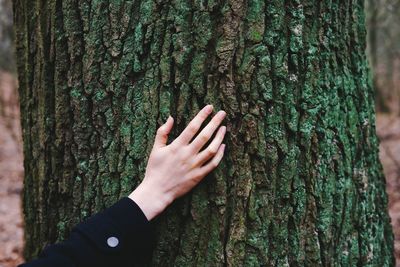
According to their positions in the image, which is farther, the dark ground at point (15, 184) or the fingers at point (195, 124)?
the dark ground at point (15, 184)

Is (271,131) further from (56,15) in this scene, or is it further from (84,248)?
(56,15)

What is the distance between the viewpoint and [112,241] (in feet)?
5.39

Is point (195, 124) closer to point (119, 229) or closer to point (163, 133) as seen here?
point (163, 133)

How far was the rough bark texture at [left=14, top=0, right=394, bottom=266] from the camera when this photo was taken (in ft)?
5.46

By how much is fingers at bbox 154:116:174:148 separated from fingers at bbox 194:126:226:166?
14cm

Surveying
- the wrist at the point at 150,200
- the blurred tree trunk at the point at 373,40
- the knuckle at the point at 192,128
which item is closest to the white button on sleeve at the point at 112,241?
the wrist at the point at 150,200

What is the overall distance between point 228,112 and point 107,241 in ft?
2.08

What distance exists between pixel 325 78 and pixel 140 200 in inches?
33.3

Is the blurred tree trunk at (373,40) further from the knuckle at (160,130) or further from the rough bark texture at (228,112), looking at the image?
the knuckle at (160,130)

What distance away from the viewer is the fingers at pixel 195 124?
1646 mm

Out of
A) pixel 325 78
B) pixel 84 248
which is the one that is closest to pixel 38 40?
pixel 84 248

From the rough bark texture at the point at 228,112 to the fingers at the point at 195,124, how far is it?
0.14ft

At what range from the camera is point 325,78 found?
1784 mm

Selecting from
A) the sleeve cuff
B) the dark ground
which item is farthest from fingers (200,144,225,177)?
the dark ground
